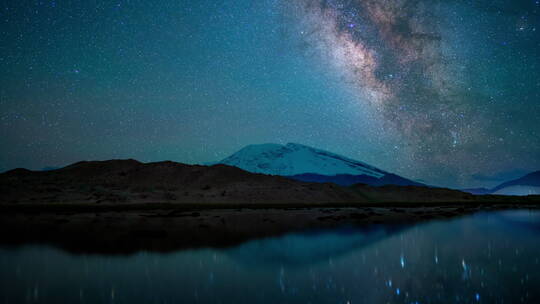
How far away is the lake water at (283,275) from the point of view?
35.4 feet

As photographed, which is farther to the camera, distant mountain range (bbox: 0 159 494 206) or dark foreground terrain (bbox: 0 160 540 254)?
distant mountain range (bbox: 0 159 494 206)

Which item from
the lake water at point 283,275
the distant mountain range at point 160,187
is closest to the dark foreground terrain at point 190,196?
the distant mountain range at point 160,187

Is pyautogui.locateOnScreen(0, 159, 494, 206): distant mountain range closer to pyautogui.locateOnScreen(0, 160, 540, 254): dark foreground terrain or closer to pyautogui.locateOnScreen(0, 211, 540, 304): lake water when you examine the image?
pyautogui.locateOnScreen(0, 160, 540, 254): dark foreground terrain

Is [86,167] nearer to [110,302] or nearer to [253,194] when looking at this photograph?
[253,194]

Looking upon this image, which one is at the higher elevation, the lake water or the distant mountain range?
the distant mountain range

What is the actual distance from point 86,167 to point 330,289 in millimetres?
106409

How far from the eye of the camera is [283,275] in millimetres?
13586

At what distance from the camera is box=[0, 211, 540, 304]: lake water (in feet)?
35.4

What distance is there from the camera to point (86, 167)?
101m

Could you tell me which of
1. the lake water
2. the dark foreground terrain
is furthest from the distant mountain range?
the lake water

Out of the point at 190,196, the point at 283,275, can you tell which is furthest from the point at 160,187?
the point at 283,275

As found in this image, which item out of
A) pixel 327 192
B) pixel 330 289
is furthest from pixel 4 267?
pixel 327 192

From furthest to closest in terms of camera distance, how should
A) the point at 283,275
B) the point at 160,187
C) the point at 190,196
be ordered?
1. the point at 160,187
2. the point at 190,196
3. the point at 283,275

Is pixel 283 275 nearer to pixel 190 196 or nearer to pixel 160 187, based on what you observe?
pixel 190 196
